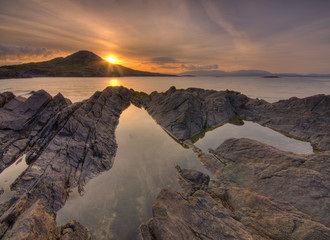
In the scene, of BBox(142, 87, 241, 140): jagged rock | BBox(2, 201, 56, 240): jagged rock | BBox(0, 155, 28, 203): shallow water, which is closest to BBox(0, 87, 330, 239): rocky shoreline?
BBox(2, 201, 56, 240): jagged rock

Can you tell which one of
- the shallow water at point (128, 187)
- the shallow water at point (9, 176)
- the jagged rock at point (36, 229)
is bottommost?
the shallow water at point (128, 187)

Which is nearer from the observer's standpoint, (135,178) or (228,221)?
(228,221)

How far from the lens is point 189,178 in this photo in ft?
54.6

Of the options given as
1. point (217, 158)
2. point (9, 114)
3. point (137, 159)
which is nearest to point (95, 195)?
point (137, 159)

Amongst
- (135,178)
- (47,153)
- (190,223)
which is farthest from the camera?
(135,178)

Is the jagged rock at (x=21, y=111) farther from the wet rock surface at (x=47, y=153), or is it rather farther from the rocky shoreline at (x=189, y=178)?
the rocky shoreline at (x=189, y=178)

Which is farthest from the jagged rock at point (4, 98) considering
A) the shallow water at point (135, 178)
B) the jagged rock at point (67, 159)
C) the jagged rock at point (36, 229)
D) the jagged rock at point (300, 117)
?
the jagged rock at point (300, 117)

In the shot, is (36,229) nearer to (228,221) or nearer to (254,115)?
(228,221)

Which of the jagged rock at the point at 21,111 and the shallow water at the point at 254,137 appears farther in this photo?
the shallow water at the point at 254,137

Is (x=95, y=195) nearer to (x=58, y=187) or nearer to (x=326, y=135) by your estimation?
(x=58, y=187)

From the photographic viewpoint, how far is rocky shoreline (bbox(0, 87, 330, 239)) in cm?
904

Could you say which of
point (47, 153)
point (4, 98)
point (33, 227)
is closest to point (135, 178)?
point (47, 153)

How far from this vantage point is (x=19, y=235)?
6.46m

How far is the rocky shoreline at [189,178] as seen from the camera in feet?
29.7
